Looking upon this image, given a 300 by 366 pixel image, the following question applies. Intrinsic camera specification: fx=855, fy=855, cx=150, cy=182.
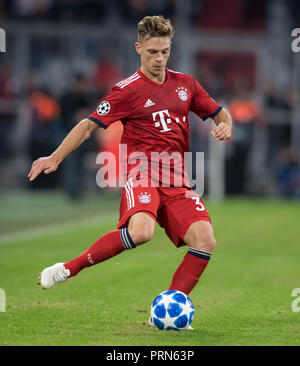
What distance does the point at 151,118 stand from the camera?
6.71 m

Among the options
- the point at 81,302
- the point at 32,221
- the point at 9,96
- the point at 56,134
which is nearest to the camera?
the point at 81,302

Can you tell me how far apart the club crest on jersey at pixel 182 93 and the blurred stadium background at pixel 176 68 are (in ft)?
39.8

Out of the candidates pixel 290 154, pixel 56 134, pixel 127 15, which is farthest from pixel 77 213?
pixel 127 15

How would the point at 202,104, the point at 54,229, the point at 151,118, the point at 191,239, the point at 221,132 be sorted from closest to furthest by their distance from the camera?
1. the point at 191,239
2. the point at 221,132
3. the point at 151,118
4. the point at 202,104
5. the point at 54,229

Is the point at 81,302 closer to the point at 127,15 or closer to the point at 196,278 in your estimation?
the point at 196,278

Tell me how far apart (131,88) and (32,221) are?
857 cm

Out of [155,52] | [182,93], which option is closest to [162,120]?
[182,93]

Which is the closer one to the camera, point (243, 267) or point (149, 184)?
point (149, 184)

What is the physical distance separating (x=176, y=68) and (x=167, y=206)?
15413 millimetres

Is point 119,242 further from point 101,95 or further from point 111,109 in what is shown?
point 101,95

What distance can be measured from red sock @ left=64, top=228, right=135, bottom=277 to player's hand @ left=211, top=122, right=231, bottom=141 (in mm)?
1008

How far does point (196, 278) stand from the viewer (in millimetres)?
6457

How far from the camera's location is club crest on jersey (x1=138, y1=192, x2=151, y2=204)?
255 inches
